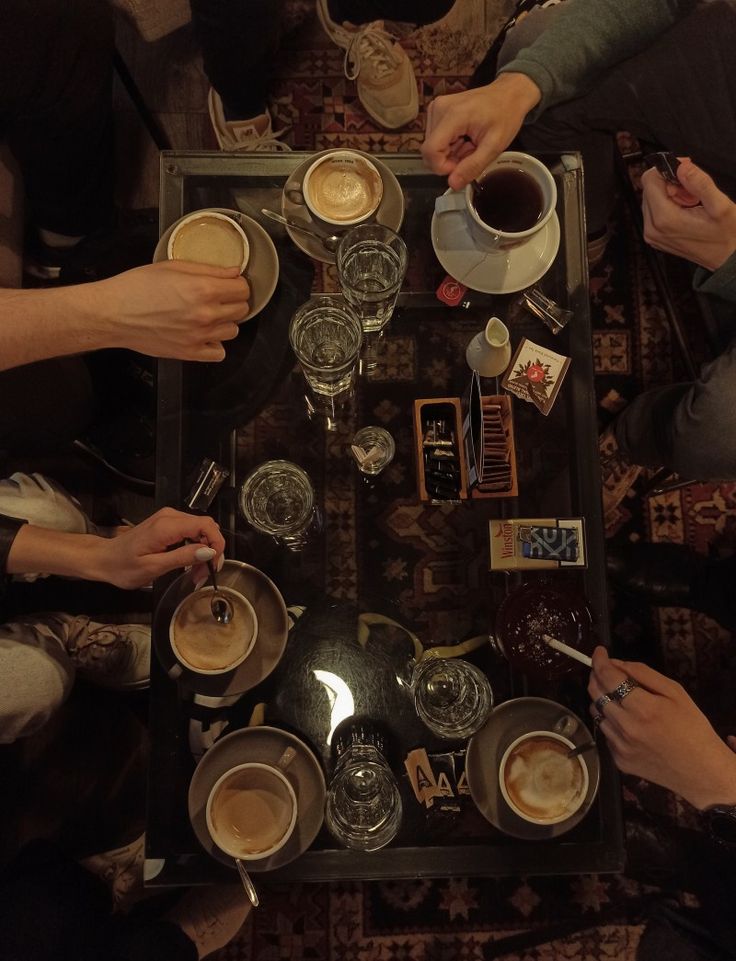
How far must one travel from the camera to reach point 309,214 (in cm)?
140

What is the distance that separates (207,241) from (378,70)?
3.79ft

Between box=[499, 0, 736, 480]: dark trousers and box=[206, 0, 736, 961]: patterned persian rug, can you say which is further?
box=[206, 0, 736, 961]: patterned persian rug

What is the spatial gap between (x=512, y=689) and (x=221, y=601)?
59 cm

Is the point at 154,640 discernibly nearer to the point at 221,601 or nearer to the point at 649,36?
the point at 221,601

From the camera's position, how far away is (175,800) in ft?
4.42

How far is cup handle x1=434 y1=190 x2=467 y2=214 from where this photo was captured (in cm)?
138

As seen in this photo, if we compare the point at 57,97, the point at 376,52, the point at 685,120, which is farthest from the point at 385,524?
the point at 376,52

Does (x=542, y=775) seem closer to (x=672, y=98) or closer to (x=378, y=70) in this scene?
(x=672, y=98)

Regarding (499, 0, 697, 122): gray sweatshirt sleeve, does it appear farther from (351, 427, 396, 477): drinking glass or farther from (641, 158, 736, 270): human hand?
(351, 427, 396, 477): drinking glass

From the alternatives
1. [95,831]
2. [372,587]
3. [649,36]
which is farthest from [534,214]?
[95,831]

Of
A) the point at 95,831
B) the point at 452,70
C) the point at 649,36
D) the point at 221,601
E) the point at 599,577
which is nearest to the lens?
the point at 221,601

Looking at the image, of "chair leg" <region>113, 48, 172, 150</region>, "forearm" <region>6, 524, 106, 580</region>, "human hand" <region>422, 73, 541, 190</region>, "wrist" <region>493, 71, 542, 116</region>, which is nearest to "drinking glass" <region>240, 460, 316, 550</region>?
"forearm" <region>6, 524, 106, 580</region>

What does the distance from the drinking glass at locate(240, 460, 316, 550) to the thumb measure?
3.11ft

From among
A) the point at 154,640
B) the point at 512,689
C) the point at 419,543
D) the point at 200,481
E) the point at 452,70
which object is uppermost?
the point at 452,70
